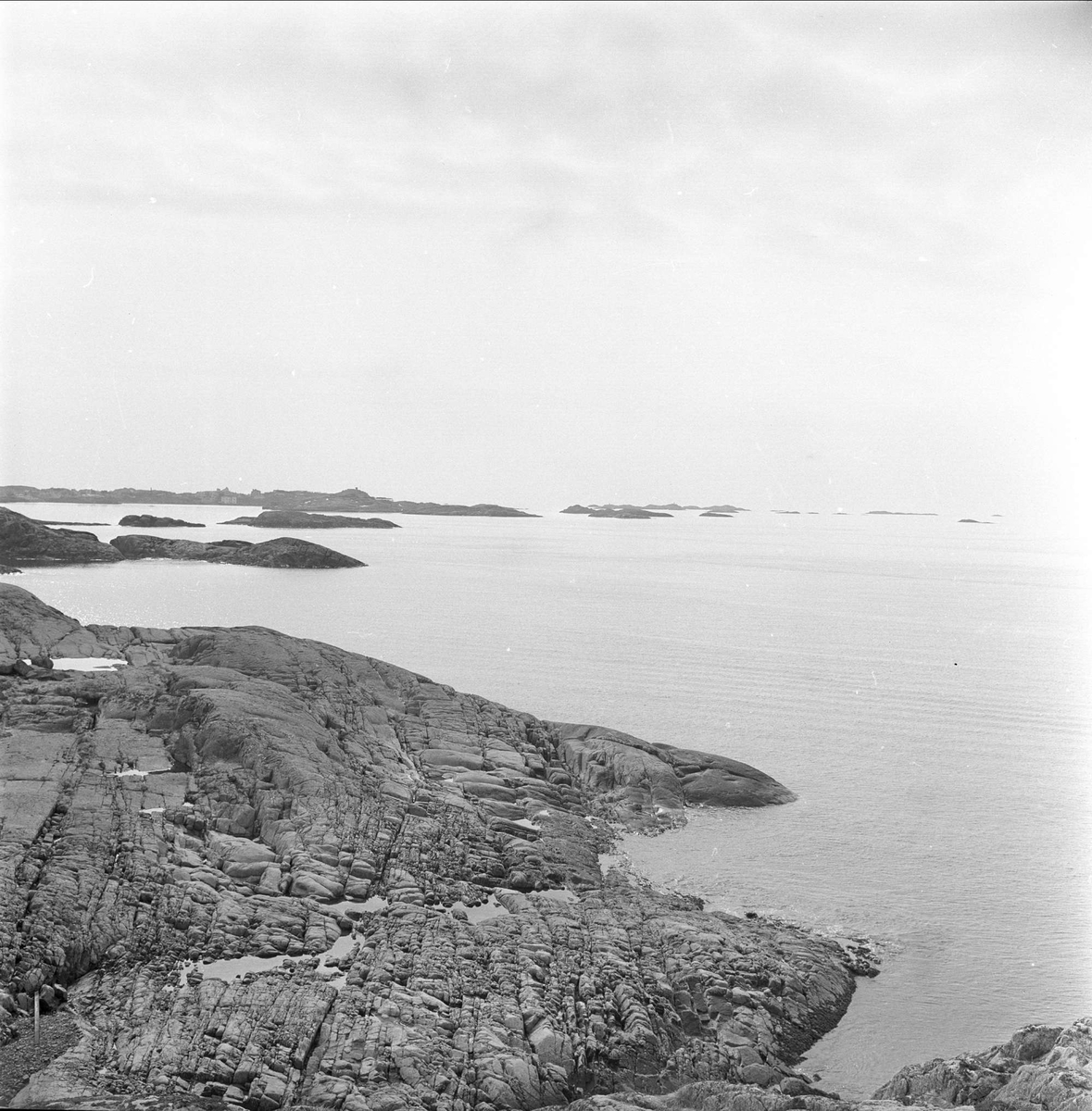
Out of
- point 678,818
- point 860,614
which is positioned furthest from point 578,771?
point 860,614

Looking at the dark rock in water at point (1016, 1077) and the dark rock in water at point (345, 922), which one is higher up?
the dark rock in water at point (1016, 1077)

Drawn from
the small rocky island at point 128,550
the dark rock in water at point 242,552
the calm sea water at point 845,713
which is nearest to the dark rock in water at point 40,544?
the small rocky island at point 128,550

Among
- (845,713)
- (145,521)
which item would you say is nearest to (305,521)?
(145,521)

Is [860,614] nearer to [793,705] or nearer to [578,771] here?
[793,705]

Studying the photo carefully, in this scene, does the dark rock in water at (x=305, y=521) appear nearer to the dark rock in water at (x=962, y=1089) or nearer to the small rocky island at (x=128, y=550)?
the small rocky island at (x=128, y=550)

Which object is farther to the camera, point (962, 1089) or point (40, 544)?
point (40, 544)

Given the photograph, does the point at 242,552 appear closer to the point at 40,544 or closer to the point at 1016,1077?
the point at 40,544
